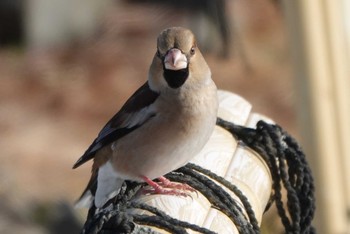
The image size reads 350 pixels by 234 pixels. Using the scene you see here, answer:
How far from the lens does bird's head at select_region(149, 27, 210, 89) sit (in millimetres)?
3717

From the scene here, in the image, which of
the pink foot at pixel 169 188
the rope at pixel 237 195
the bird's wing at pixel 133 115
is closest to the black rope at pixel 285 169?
the rope at pixel 237 195

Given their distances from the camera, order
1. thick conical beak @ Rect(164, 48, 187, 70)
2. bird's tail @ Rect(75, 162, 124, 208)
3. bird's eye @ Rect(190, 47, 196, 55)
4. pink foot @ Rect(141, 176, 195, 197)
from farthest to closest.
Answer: bird's tail @ Rect(75, 162, 124, 208) < bird's eye @ Rect(190, 47, 196, 55) < thick conical beak @ Rect(164, 48, 187, 70) < pink foot @ Rect(141, 176, 195, 197)

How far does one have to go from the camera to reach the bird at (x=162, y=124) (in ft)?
12.5

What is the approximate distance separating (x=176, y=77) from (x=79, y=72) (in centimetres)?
846

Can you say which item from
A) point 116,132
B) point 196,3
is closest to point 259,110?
point 196,3

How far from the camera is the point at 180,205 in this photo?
3.36m

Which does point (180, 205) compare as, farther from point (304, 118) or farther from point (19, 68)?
point (19, 68)

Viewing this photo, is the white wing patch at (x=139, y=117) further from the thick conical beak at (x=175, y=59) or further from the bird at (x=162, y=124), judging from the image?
the thick conical beak at (x=175, y=59)

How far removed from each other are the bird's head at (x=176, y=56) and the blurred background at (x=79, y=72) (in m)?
4.26

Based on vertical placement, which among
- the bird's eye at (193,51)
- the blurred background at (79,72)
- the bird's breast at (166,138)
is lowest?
the bird's breast at (166,138)

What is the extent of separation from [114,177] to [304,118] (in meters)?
1.78

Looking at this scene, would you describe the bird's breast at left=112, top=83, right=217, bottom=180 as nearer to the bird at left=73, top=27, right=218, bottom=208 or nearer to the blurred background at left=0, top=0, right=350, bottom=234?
the bird at left=73, top=27, right=218, bottom=208

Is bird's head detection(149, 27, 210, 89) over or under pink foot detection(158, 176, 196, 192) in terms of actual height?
over

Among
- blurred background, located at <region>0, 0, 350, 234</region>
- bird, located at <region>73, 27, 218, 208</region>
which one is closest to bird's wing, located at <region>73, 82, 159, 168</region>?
bird, located at <region>73, 27, 218, 208</region>
